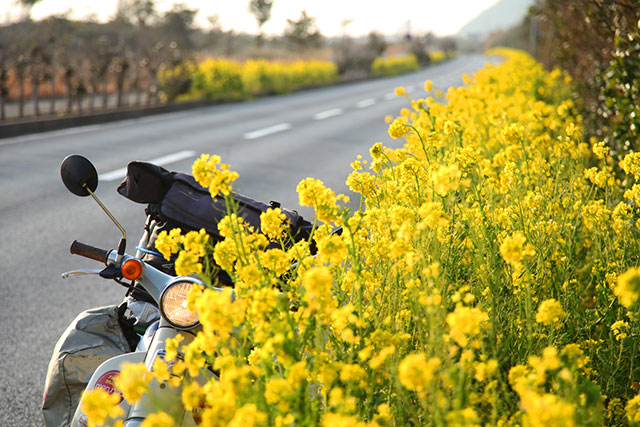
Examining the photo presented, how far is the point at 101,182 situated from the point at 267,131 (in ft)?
16.1

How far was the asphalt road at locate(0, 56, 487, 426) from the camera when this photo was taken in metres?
3.61

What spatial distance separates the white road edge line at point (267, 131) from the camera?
11188mm

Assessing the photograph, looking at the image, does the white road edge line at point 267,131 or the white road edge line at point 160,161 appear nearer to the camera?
the white road edge line at point 160,161

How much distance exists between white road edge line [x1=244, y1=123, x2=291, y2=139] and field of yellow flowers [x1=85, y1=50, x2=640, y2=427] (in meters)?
8.31

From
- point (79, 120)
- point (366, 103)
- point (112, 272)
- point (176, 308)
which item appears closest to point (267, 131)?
point (79, 120)

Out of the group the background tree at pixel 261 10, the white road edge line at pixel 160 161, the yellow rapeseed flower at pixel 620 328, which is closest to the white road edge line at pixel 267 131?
the white road edge line at pixel 160 161

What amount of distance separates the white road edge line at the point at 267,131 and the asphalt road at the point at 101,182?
2 cm

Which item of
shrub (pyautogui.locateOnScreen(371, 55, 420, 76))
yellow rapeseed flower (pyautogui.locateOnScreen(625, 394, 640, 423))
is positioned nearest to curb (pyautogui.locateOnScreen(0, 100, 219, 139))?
yellow rapeseed flower (pyautogui.locateOnScreen(625, 394, 640, 423))

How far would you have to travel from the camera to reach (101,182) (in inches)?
291

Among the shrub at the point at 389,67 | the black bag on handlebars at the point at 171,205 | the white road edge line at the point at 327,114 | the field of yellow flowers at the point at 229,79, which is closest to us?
the black bag on handlebars at the point at 171,205

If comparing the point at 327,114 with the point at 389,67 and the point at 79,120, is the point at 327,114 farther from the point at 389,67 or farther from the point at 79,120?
the point at 389,67

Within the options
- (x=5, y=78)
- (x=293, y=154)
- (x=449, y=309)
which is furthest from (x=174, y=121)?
(x=449, y=309)

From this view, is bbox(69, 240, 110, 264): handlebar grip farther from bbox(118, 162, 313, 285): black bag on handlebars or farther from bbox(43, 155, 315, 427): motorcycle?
bbox(118, 162, 313, 285): black bag on handlebars

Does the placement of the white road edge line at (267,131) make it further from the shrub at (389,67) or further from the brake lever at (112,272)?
the shrub at (389,67)
